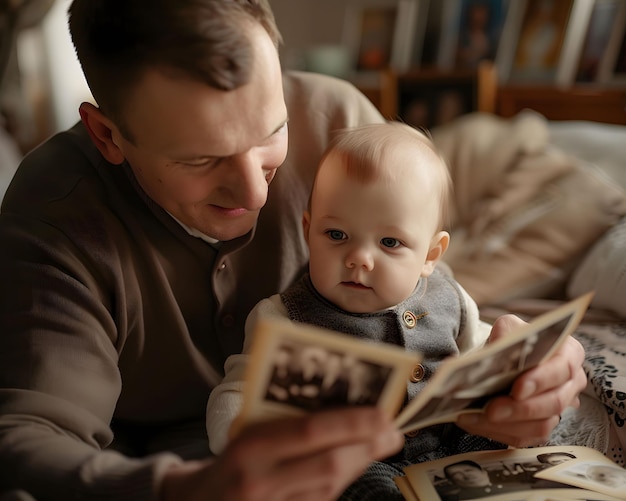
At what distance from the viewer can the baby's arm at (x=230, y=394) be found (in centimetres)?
92

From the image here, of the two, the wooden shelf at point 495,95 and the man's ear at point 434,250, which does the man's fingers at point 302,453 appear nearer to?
the man's ear at point 434,250

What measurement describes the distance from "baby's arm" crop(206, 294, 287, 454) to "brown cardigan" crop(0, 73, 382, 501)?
10cm

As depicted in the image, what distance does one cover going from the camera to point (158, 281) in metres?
1.10

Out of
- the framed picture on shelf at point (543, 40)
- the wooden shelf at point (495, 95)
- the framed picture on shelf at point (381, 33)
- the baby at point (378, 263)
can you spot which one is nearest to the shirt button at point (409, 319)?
the baby at point (378, 263)

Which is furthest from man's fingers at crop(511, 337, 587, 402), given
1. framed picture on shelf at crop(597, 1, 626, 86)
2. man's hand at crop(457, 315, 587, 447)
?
framed picture on shelf at crop(597, 1, 626, 86)

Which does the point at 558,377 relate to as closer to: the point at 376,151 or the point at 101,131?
the point at 376,151

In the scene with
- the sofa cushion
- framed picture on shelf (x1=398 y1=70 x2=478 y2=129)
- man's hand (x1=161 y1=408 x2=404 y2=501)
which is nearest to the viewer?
man's hand (x1=161 y1=408 x2=404 y2=501)

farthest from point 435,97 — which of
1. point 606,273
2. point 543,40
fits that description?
point 606,273

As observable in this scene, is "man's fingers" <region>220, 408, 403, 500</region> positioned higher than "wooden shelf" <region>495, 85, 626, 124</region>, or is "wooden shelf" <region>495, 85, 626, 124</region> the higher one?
"man's fingers" <region>220, 408, 403, 500</region>

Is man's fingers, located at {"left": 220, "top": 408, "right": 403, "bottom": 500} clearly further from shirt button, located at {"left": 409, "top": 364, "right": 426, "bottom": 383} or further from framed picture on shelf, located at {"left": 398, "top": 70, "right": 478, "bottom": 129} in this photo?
framed picture on shelf, located at {"left": 398, "top": 70, "right": 478, "bottom": 129}

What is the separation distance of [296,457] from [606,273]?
1205 mm

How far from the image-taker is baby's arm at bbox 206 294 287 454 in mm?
916

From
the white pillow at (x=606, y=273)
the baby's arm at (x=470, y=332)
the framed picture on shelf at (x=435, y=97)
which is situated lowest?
the framed picture on shelf at (x=435, y=97)

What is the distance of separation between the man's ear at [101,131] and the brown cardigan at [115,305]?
5cm
